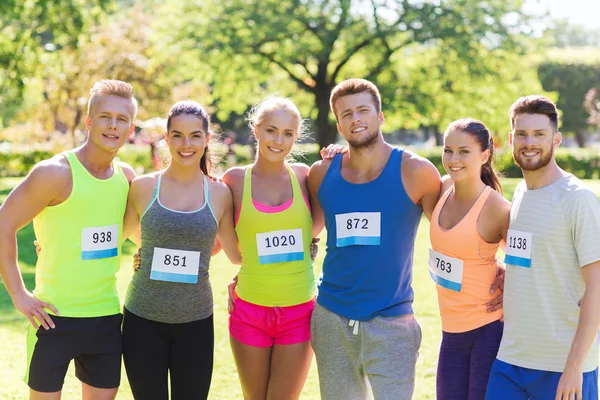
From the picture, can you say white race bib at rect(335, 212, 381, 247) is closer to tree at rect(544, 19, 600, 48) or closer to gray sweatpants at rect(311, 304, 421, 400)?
gray sweatpants at rect(311, 304, 421, 400)

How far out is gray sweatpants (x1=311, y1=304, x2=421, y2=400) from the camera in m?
3.22

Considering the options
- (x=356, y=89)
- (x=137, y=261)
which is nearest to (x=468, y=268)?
(x=356, y=89)

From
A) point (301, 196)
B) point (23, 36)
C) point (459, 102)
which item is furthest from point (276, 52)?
point (301, 196)

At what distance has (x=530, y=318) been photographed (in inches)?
117

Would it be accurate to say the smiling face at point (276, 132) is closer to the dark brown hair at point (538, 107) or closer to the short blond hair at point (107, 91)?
the short blond hair at point (107, 91)

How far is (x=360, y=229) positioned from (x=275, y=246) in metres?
0.48

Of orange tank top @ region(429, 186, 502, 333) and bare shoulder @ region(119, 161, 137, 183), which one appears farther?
bare shoulder @ region(119, 161, 137, 183)

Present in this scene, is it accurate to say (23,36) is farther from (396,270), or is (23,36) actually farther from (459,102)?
(396,270)

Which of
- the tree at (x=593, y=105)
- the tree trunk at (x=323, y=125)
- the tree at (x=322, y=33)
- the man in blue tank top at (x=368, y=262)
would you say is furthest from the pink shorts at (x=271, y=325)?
the tree at (x=593, y=105)

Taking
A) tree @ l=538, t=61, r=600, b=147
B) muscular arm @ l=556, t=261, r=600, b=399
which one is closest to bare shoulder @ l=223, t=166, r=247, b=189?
muscular arm @ l=556, t=261, r=600, b=399

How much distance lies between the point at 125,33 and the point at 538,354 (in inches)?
1009

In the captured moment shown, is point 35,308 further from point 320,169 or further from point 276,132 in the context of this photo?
point 320,169

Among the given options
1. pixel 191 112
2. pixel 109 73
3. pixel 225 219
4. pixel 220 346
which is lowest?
pixel 220 346

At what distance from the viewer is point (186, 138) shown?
3.44 m
